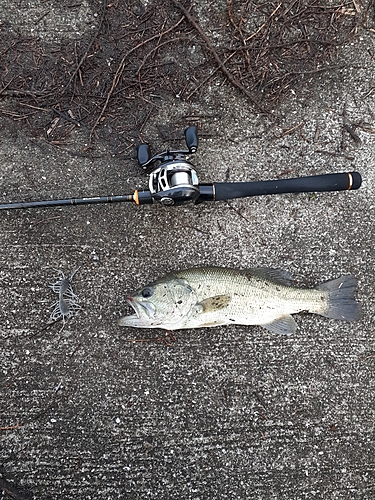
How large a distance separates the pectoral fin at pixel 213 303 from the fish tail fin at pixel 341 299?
0.78m

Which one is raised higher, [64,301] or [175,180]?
→ [175,180]

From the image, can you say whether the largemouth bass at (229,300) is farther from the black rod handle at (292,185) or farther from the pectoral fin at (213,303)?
the black rod handle at (292,185)

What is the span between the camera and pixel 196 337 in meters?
3.02

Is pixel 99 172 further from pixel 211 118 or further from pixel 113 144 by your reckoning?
pixel 211 118

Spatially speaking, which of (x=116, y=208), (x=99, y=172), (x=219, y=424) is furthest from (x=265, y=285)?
(x=99, y=172)

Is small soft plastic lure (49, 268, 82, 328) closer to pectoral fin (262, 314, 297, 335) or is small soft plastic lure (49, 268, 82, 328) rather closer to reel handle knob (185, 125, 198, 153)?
reel handle knob (185, 125, 198, 153)

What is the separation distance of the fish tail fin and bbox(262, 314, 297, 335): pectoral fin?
0.27 m

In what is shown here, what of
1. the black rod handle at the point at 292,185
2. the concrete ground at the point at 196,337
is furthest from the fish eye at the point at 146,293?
the black rod handle at the point at 292,185

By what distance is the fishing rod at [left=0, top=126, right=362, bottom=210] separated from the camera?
8.54 feet

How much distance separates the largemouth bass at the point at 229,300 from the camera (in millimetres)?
2744

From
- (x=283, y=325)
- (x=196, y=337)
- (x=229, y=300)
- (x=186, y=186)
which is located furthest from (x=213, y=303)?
(x=186, y=186)

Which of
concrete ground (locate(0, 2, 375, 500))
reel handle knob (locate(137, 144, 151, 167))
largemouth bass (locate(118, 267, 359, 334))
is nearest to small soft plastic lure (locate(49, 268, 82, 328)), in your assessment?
concrete ground (locate(0, 2, 375, 500))

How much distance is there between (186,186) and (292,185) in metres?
0.85

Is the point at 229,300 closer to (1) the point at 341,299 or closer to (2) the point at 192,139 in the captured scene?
(1) the point at 341,299
